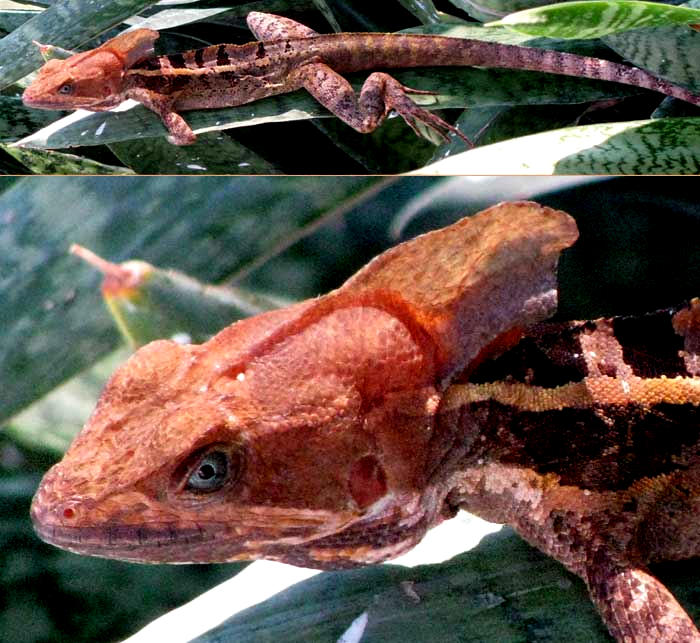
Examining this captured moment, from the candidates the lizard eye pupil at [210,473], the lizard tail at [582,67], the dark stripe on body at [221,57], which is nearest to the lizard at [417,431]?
the lizard eye pupil at [210,473]

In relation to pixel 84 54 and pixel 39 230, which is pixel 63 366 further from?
pixel 84 54

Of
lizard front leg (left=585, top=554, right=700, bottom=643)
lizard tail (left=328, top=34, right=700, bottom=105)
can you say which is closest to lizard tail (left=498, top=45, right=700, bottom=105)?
lizard tail (left=328, top=34, right=700, bottom=105)

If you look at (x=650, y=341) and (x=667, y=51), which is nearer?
(x=667, y=51)

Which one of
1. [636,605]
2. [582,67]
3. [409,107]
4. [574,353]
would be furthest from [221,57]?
[636,605]

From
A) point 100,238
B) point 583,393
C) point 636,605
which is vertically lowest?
point 636,605

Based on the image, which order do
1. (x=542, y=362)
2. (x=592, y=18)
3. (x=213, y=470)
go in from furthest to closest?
(x=542, y=362)
(x=213, y=470)
(x=592, y=18)

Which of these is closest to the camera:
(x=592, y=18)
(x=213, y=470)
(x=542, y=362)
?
(x=592, y=18)

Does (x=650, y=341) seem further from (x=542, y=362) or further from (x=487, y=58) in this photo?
(x=487, y=58)

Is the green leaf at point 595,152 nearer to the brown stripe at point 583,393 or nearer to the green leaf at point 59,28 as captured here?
the brown stripe at point 583,393
